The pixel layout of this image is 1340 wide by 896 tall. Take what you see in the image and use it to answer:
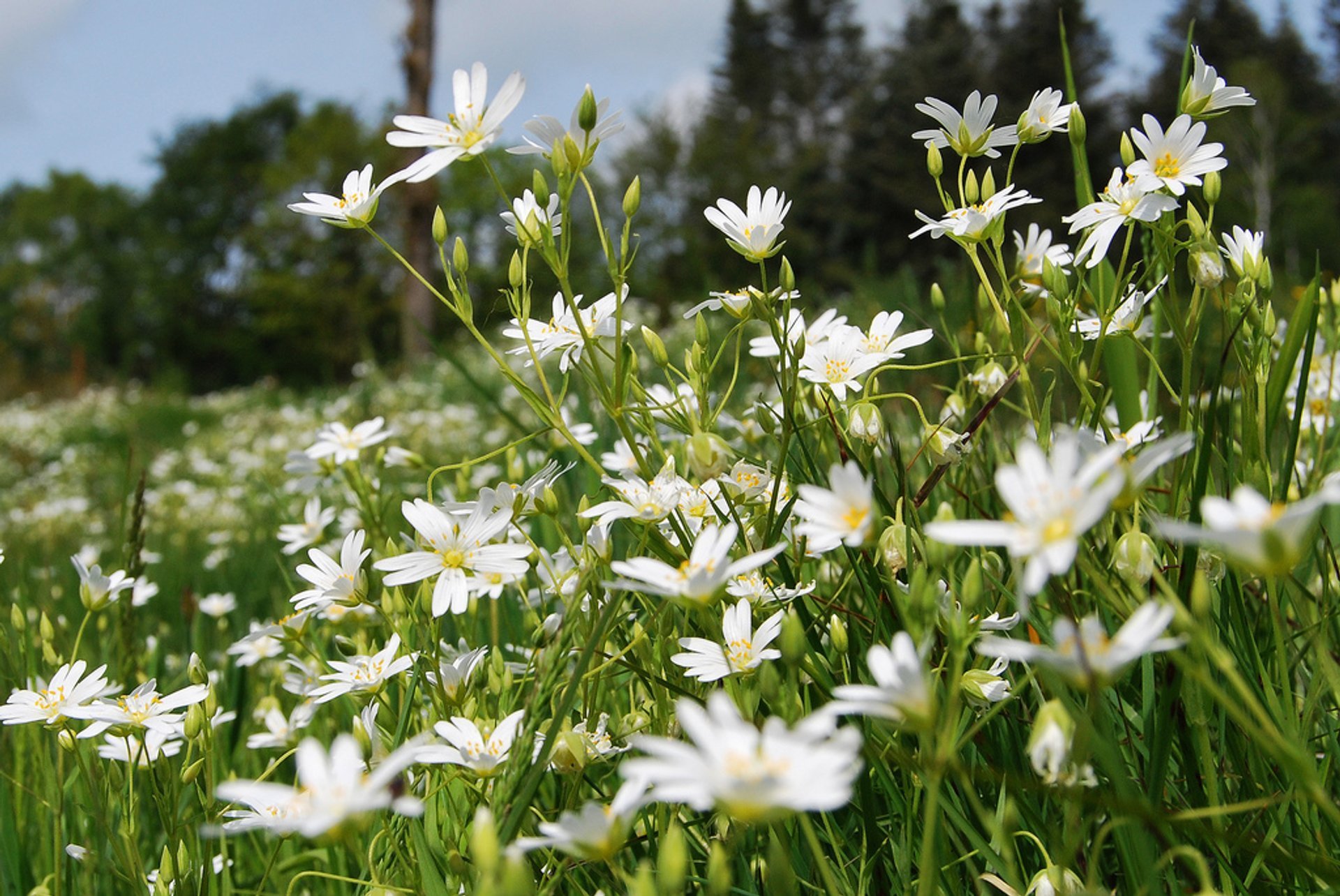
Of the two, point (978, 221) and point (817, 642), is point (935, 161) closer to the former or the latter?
point (978, 221)

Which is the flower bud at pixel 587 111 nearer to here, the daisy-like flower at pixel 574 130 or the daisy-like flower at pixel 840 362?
the daisy-like flower at pixel 574 130

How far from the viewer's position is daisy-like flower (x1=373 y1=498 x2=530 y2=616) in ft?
3.01

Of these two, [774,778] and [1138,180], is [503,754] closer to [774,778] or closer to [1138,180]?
[774,778]

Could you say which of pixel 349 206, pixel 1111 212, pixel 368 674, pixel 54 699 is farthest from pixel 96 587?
pixel 1111 212

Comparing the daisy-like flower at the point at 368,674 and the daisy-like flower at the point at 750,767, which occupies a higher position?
the daisy-like flower at the point at 750,767

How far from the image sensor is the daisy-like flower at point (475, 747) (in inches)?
31.8

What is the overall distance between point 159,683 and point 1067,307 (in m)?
1.59

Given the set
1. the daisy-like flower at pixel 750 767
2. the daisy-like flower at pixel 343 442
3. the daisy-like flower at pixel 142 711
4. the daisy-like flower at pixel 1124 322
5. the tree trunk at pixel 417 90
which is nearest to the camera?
the daisy-like flower at pixel 750 767

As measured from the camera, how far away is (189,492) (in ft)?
16.0

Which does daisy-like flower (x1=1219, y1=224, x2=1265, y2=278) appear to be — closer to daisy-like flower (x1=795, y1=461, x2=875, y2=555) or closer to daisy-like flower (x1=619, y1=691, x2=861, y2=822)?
daisy-like flower (x1=795, y1=461, x2=875, y2=555)

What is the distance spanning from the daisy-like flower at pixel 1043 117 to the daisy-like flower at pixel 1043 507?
0.62m

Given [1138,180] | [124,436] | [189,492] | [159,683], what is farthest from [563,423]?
[124,436]

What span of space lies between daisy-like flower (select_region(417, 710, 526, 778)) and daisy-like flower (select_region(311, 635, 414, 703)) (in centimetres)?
9

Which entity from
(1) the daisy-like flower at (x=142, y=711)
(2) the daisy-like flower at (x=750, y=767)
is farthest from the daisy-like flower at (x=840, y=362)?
(1) the daisy-like flower at (x=142, y=711)
